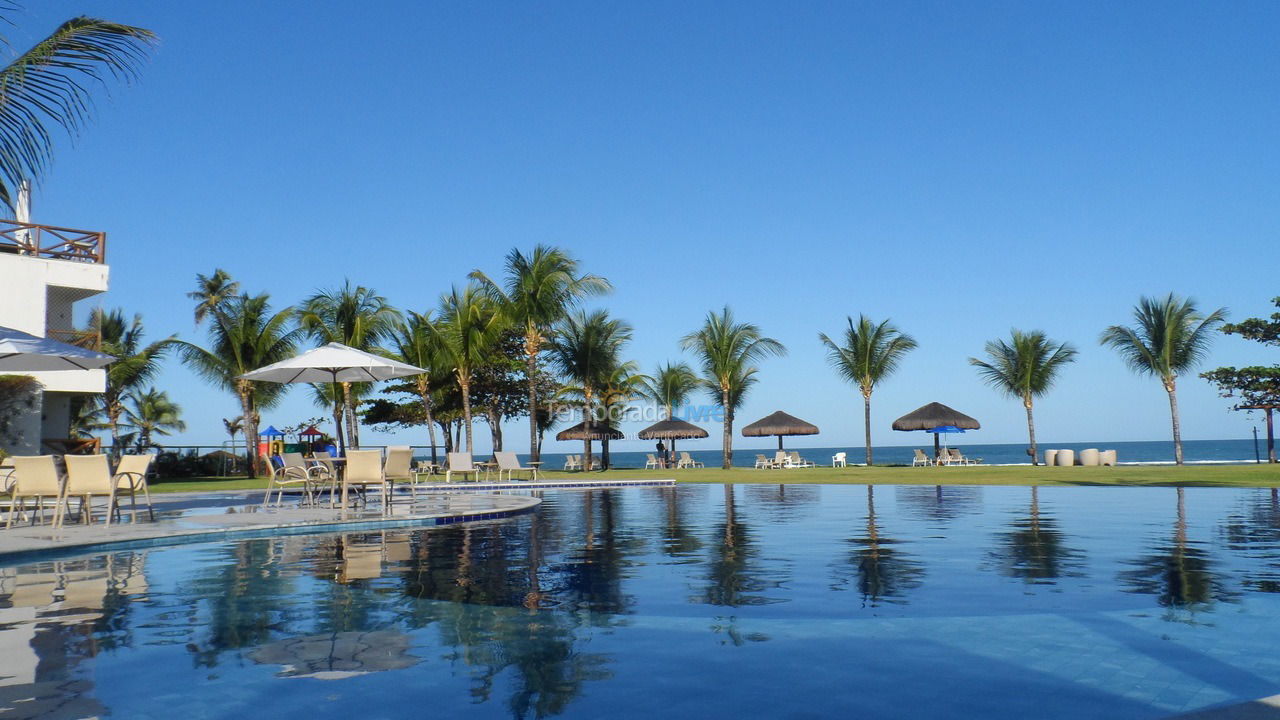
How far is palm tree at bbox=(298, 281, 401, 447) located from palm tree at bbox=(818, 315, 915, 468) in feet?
63.1

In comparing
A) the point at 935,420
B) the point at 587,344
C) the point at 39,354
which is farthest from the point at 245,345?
the point at 935,420

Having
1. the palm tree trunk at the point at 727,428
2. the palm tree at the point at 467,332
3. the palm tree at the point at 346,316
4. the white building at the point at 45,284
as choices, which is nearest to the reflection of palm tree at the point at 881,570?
the white building at the point at 45,284

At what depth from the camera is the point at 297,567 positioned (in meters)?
7.02

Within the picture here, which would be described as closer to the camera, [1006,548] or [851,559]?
[851,559]

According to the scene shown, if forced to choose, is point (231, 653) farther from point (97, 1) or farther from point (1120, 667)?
point (97, 1)

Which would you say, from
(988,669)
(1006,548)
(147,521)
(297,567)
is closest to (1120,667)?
(988,669)

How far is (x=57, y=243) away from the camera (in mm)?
22547

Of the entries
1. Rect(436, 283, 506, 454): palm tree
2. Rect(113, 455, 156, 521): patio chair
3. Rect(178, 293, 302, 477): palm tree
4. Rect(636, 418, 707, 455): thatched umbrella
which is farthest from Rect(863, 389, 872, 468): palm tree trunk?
Rect(113, 455, 156, 521): patio chair

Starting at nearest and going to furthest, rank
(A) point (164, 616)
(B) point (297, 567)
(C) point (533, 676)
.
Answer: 1. (C) point (533, 676)
2. (A) point (164, 616)
3. (B) point (297, 567)

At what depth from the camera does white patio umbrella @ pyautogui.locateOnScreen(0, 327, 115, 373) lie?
408 inches

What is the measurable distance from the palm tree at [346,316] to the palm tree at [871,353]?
19.2m

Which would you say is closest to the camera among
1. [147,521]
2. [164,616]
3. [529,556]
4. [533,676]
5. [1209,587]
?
[533,676]

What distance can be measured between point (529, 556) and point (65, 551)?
169 inches

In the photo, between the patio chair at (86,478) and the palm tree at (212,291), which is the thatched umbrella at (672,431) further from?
the patio chair at (86,478)
